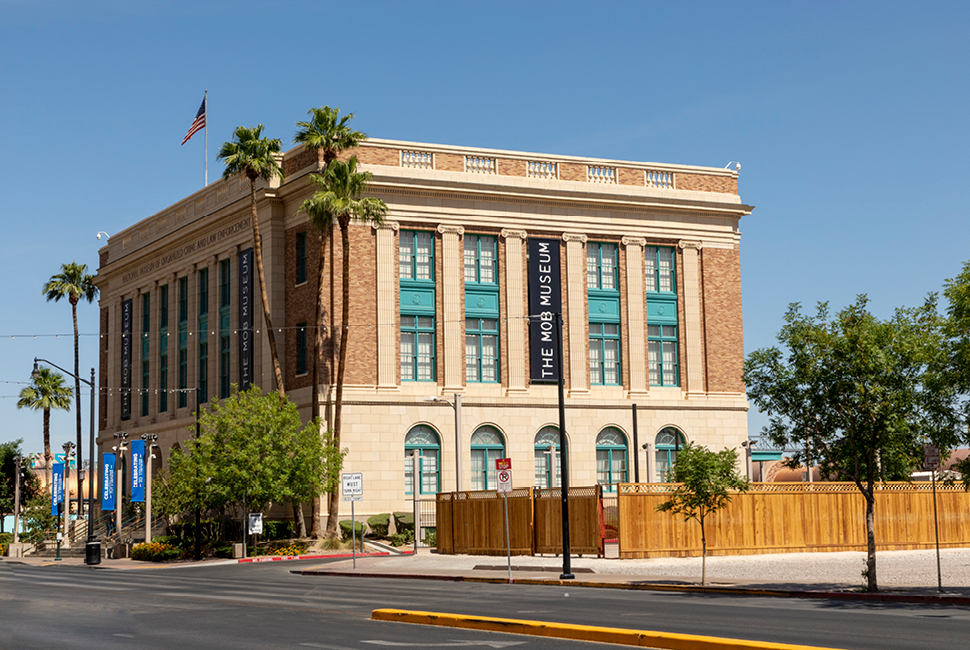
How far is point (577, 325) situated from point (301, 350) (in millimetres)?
13463

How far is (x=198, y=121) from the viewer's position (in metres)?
62.8

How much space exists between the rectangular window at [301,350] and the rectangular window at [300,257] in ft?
7.63

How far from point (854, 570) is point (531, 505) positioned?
12286 mm

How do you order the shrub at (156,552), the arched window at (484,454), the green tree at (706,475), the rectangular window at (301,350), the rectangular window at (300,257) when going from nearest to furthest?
the green tree at (706,475)
the shrub at (156,552)
the rectangular window at (301,350)
the arched window at (484,454)
the rectangular window at (300,257)

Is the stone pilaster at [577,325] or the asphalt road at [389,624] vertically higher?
the stone pilaster at [577,325]

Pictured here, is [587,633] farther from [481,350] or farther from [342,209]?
[481,350]

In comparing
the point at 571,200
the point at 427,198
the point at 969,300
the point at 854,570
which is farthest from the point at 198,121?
the point at 969,300

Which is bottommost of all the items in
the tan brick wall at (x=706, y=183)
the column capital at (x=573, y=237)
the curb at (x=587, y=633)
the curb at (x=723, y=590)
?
the curb at (x=723, y=590)

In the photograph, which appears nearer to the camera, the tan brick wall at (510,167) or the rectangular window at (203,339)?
the tan brick wall at (510,167)

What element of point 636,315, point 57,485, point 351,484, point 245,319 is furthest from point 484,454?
point 57,485

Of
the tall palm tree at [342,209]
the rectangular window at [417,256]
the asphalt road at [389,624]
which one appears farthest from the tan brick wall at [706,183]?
the asphalt road at [389,624]

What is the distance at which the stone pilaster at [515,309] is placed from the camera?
57719 mm

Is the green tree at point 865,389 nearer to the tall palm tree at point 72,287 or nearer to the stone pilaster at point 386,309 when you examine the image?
the stone pilaster at point 386,309

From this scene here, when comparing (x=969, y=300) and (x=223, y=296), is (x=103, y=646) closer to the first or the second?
(x=969, y=300)
